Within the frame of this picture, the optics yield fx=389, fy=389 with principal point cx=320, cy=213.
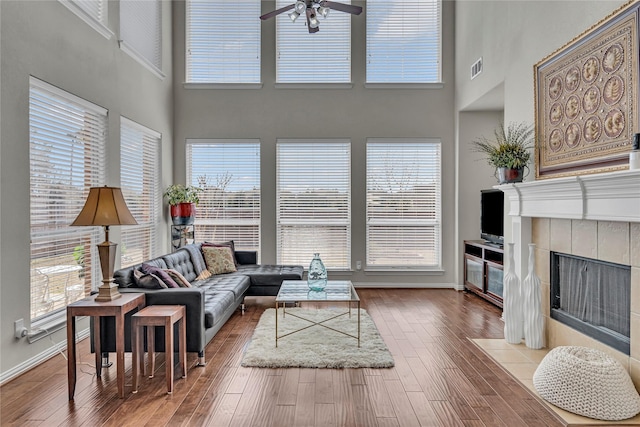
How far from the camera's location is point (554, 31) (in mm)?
3523

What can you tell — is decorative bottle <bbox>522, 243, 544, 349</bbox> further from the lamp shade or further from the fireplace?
the lamp shade

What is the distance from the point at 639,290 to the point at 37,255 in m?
4.63

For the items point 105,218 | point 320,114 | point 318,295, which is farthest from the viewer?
point 320,114

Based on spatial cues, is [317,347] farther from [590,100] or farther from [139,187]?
[139,187]

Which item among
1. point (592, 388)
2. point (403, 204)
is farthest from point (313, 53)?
point (592, 388)

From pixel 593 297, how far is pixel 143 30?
19.8 ft

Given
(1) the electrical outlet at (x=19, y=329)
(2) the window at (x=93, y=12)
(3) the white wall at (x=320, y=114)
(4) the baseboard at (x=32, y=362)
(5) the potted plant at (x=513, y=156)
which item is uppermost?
(2) the window at (x=93, y=12)

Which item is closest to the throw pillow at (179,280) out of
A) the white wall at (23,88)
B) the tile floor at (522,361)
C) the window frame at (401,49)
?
the white wall at (23,88)

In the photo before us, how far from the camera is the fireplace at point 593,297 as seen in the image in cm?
276

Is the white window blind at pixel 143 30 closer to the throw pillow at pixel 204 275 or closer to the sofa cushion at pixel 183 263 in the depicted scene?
the sofa cushion at pixel 183 263

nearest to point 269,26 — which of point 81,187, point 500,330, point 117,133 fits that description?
point 117,133

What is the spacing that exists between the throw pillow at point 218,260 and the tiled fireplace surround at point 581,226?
353cm

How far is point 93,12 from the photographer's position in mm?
4211

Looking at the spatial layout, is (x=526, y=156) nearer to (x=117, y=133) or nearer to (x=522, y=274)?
(x=522, y=274)
